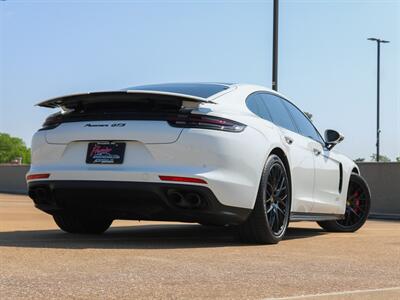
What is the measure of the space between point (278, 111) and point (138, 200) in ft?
6.83

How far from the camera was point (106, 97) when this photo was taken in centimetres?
616

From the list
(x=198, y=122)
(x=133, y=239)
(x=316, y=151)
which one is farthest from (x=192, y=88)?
(x=316, y=151)

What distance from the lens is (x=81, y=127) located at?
620cm

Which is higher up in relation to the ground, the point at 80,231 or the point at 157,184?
the point at 157,184

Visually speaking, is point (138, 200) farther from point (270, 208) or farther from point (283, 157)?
point (283, 157)

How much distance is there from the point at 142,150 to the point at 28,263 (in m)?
1.55

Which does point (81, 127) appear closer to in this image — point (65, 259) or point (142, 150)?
point (142, 150)

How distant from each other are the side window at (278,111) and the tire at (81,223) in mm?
1971

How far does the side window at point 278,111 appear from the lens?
7.17 metres

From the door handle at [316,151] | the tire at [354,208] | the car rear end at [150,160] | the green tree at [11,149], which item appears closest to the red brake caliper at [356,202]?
the tire at [354,208]

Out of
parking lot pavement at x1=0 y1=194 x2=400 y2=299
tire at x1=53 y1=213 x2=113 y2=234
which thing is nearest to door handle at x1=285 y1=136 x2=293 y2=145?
parking lot pavement at x1=0 y1=194 x2=400 y2=299

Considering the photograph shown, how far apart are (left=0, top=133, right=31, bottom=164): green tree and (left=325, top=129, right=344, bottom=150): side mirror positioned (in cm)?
15021

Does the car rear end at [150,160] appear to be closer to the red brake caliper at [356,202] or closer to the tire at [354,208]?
the tire at [354,208]

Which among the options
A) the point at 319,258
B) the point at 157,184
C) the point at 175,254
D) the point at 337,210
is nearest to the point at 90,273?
the point at 175,254
